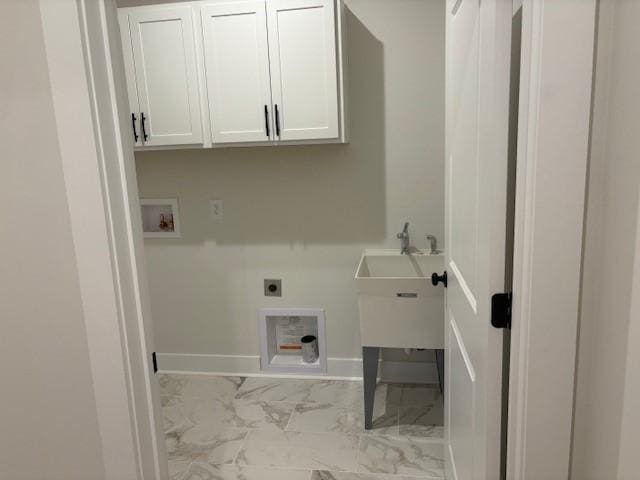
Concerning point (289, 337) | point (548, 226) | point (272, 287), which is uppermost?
point (548, 226)

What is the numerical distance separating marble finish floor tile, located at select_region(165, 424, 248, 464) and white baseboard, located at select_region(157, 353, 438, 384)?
592 mm

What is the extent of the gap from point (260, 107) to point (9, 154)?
5.34 ft

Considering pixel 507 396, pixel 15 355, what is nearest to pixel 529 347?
pixel 507 396

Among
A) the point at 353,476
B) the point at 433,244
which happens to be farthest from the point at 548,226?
the point at 433,244

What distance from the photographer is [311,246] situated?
9.45 ft

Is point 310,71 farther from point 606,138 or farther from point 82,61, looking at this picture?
point 606,138

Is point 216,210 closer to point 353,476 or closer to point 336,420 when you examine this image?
point 336,420

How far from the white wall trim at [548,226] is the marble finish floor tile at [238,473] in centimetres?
133

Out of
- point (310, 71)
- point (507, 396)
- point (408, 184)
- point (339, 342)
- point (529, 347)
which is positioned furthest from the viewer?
point (339, 342)

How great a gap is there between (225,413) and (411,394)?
107 centimetres

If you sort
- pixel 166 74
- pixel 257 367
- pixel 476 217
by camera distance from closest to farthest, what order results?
pixel 476 217, pixel 166 74, pixel 257 367

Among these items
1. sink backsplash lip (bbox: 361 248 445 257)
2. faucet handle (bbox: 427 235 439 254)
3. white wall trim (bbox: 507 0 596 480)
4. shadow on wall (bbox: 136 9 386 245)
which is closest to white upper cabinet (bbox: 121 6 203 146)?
shadow on wall (bbox: 136 9 386 245)

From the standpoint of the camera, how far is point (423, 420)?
252cm

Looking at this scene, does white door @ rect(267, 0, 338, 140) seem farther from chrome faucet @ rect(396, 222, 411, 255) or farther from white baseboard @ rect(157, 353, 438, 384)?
white baseboard @ rect(157, 353, 438, 384)
